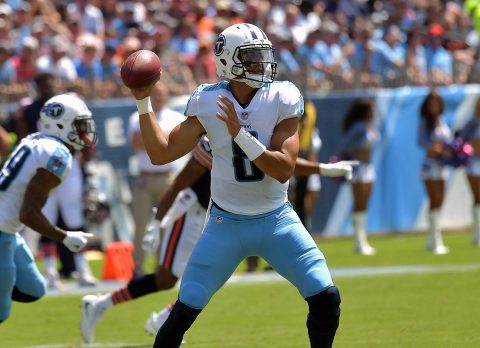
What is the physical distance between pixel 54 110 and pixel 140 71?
2.09m

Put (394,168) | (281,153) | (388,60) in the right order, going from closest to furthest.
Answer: (281,153) < (394,168) < (388,60)

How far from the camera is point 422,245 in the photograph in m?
14.6

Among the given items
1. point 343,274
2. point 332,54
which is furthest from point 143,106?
point 332,54

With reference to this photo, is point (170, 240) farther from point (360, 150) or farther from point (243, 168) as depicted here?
point (360, 150)

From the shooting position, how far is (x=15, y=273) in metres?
7.27

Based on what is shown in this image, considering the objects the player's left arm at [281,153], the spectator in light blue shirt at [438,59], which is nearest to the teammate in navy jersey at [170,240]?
the player's left arm at [281,153]

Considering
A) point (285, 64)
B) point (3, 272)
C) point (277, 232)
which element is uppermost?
point (277, 232)

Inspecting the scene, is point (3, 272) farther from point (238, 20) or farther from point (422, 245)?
point (238, 20)

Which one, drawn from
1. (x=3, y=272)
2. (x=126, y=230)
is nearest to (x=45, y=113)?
(x=3, y=272)

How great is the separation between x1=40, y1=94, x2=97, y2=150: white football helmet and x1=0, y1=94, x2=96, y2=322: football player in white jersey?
50mm

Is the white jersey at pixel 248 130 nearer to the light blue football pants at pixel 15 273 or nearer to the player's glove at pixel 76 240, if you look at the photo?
the player's glove at pixel 76 240

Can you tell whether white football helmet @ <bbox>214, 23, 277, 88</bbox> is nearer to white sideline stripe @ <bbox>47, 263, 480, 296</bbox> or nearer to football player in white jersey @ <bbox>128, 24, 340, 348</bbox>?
football player in white jersey @ <bbox>128, 24, 340, 348</bbox>

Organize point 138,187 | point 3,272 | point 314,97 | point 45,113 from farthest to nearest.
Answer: point 314,97 < point 138,187 < point 45,113 < point 3,272

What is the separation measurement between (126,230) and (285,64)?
3089 millimetres
